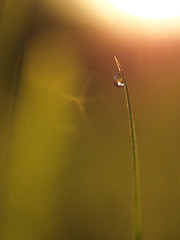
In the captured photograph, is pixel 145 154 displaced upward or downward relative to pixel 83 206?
upward

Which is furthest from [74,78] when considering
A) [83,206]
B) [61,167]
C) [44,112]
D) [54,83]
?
[83,206]

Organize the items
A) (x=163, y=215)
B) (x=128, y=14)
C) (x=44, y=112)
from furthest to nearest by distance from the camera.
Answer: (x=128, y=14)
(x=44, y=112)
(x=163, y=215)

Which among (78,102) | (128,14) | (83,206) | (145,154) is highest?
(128,14)

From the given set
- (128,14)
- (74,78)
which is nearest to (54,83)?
(74,78)

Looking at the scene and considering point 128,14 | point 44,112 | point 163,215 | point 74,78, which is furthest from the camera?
point 128,14

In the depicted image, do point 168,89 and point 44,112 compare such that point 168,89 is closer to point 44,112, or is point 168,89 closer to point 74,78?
point 74,78

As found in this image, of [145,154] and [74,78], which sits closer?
[145,154]
